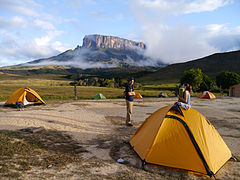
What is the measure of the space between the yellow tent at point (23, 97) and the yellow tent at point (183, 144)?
15.4 m

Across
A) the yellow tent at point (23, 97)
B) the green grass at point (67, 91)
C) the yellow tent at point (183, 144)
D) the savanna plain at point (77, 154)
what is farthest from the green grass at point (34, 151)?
the green grass at point (67, 91)

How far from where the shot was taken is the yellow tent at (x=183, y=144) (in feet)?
19.2

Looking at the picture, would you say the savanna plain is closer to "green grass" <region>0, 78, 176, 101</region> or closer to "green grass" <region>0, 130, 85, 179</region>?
"green grass" <region>0, 130, 85, 179</region>

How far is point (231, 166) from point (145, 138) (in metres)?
2.80

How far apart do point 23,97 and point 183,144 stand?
16.9m

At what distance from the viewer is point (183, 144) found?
6.12 meters

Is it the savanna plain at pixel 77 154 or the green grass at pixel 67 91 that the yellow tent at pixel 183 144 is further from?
the green grass at pixel 67 91

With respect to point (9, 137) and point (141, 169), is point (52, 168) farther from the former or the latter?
point (9, 137)

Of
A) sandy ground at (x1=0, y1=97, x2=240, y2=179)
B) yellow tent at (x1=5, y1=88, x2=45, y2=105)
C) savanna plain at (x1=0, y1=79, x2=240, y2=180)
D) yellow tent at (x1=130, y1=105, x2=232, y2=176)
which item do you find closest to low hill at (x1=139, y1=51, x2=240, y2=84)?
yellow tent at (x1=5, y1=88, x2=45, y2=105)

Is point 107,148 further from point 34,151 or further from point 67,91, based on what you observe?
point 67,91

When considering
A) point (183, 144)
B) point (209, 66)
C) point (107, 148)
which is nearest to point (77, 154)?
point (107, 148)

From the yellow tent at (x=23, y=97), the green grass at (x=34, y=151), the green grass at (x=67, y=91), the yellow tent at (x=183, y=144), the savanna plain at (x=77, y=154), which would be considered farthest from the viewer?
the green grass at (x=67, y=91)

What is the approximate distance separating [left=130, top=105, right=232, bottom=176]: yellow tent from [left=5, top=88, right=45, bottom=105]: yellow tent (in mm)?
15370

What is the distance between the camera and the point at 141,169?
18.9 feet
